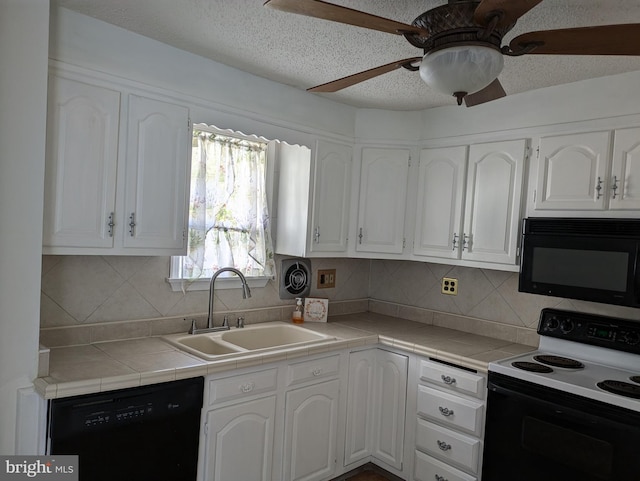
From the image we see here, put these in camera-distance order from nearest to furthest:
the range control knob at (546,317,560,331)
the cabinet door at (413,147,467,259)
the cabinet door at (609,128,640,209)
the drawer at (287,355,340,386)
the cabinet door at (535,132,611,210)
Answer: the cabinet door at (609,128,640,209)
the cabinet door at (535,132,611,210)
the drawer at (287,355,340,386)
the range control knob at (546,317,560,331)
the cabinet door at (413,147,467,259)

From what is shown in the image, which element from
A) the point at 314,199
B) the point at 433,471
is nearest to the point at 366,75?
the point at 314,199

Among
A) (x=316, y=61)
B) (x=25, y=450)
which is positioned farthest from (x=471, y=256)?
(x=25, y=450)

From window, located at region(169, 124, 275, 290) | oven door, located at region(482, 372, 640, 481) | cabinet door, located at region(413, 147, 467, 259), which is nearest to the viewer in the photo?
oven door, located at region(482, 372, 640, 481)

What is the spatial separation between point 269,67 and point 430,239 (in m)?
1.39

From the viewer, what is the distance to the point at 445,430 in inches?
95.5

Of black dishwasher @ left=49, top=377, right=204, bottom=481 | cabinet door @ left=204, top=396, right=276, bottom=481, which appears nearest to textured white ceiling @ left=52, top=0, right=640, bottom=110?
Answer: black dishwasher @ left=49, top=377, right=204, bottom=481

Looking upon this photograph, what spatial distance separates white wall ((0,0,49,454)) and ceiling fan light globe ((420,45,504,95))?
138 cm

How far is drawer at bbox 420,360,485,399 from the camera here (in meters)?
2.30

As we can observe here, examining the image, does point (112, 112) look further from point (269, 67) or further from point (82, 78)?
point (269, 67)

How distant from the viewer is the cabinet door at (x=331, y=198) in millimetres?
2854

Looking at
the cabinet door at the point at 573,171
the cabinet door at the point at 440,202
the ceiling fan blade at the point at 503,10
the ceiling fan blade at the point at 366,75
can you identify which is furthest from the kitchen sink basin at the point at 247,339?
the ceiling fan blade at the point at 503,10

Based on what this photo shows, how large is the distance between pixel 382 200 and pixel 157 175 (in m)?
1.46

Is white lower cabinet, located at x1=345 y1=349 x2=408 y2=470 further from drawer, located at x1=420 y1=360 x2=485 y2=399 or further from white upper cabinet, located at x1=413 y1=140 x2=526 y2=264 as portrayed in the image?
white upper cabinet, located at x1=413 y1=140 x2=526 y2=264

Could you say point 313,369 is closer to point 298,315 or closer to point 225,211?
point 298,315
